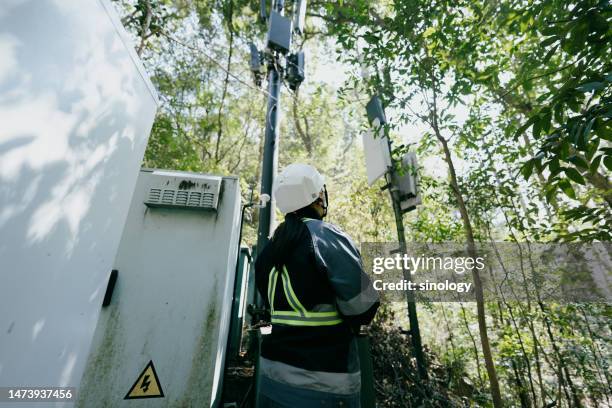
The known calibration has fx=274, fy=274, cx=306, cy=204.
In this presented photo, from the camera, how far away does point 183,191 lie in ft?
8.27

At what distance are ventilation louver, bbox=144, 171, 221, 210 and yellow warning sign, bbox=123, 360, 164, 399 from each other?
4.24 feet

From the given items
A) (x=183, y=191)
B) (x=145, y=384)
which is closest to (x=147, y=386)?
(x=145, y=384)

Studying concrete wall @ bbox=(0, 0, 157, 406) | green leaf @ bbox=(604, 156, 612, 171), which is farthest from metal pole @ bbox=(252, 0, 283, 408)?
green leaf @ bbox=(604, 156, 612, 171)

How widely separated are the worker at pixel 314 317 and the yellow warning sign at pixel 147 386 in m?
0.93

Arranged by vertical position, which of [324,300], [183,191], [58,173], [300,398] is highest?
[183,191]

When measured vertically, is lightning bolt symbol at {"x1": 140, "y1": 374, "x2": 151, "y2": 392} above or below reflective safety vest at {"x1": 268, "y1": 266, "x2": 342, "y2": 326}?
below

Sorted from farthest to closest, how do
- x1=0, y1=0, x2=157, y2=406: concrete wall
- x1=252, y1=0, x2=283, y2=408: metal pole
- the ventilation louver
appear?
x1=252, y1=0, x2=283, y2=408: metal pole
the ventilation louver
x1=0, y1=0, x2=157, y2=406: concrete wall

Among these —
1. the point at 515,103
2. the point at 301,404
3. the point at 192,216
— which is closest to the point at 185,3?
the point at 192,216

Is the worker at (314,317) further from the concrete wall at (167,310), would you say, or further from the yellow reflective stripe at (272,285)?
the concrete wall at (167,310)

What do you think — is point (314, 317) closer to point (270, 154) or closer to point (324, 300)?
point (324, 300)

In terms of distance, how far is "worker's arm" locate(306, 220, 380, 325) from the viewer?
1504 mm

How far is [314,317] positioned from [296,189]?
84 centimetres

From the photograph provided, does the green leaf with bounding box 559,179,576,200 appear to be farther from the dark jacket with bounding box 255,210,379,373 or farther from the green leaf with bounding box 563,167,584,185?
the dark jacket with bounding box 255,210,379,373

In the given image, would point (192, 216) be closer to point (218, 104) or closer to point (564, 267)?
→ point (564, 267)
